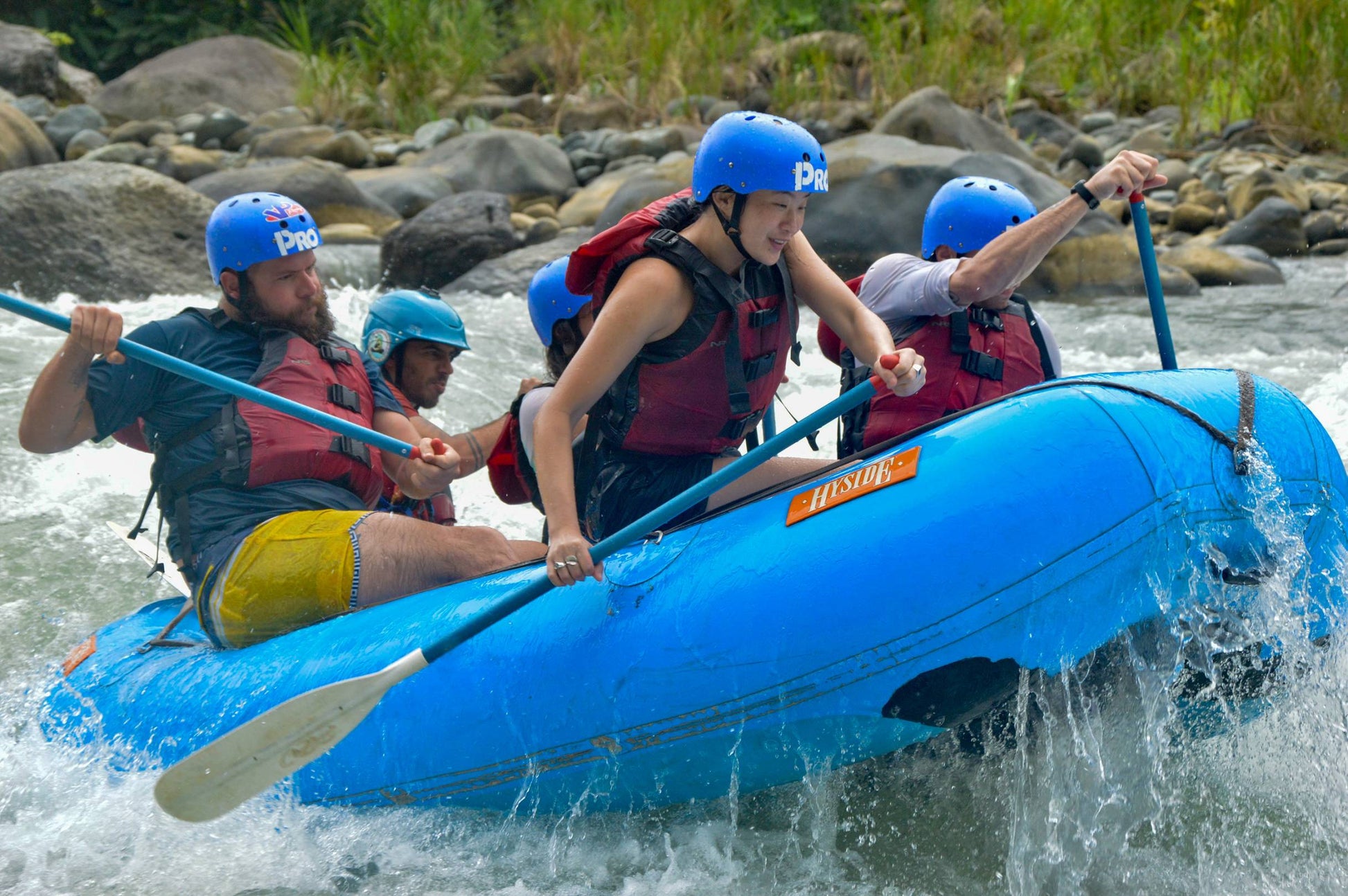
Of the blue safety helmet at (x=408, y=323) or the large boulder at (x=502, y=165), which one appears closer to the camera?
the blue safety helmet at (x=408, y=323)

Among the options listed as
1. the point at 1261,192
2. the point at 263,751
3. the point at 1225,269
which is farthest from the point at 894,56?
the point at 263,751

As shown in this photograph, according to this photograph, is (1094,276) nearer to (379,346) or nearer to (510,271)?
(510,271)

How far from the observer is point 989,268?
9.66 ft

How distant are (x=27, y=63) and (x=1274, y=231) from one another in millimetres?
13618

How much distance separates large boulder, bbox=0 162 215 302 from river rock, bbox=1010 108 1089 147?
8198 mm

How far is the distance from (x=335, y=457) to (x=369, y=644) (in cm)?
60

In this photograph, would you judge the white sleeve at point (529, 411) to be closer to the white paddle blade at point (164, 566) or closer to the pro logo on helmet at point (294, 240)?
the pro logo on helmet at point (294, 240)

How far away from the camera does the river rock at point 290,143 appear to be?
13.3 meters

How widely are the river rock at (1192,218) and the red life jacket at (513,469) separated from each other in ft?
29.5

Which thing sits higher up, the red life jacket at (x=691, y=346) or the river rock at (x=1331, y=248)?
the red life jacket at (x=691, y=346)

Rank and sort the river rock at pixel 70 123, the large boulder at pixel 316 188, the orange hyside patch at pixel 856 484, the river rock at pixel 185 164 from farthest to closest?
the river rock at pixel 70 123
the river rock at pixel 185 164
the large boulder at pixel 316 188
the orange hyside patch at pixel 856 484

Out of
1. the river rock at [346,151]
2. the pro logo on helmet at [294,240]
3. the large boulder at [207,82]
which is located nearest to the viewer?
the pro logo on helmet at [294,240]

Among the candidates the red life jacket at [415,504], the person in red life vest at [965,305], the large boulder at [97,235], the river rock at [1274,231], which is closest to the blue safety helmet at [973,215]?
the person in red life vest at [965,305]

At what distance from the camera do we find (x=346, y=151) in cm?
1302
